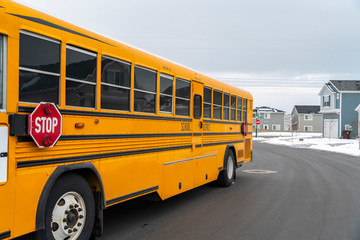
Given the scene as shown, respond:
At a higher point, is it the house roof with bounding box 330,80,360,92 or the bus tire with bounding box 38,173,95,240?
the house roof with bounding box 330,80,360,92

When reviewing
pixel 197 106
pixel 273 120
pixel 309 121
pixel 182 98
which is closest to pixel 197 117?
pixel 197 106

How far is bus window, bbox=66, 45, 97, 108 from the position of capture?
4289 millimetres

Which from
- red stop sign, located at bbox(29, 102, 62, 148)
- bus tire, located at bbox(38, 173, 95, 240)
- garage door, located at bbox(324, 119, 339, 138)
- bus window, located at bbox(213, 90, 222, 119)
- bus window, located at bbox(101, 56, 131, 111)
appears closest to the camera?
red stop sign, located at bbox(29, 102, 62, 148)

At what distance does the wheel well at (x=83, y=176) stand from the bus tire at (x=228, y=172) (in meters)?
5.24

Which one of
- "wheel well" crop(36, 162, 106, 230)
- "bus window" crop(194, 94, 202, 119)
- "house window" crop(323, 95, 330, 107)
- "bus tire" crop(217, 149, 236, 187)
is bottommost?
"bus tire" crop(217, 149, 236, 187)

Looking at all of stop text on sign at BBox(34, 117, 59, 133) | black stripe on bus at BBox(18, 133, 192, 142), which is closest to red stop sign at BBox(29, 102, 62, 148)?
stop text on sign at BBox(34, 117, 59, 133)

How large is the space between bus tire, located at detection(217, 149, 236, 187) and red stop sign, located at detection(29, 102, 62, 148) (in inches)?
246

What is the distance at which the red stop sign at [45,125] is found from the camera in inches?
144

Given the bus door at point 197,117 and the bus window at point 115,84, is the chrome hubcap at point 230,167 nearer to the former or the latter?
the bus door at point 197,117

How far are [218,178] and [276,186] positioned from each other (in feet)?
5.68

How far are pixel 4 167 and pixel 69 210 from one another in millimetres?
1165

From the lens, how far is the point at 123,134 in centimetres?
525

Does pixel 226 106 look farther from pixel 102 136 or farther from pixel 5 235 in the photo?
pixel 5 235

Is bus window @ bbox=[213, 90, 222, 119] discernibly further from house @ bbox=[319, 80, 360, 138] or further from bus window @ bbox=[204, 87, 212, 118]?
house @ bbox=[319, 80, 360, 138]
